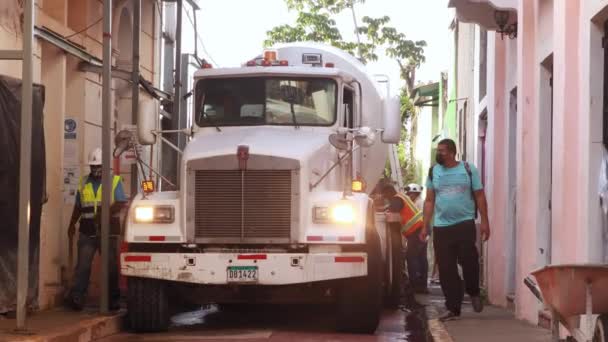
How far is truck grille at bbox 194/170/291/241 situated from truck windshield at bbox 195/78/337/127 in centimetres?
163

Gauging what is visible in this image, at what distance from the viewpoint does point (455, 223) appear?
41.2 ft

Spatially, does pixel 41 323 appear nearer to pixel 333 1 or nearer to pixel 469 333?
pixel 469 333

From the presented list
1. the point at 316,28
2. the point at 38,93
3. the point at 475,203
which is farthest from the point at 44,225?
the point at 316,28

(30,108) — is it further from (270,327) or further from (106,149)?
(270,327)

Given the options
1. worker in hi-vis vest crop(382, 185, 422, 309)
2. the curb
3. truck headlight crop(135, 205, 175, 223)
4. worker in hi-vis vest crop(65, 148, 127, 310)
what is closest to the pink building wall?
the curb

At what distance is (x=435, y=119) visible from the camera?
42.8 meters

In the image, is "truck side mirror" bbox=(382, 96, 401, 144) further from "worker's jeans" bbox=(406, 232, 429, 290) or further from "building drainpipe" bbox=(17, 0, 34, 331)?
"worker's jeans" bbox=(406, 232, 429, 290)

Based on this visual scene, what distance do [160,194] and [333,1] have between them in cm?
2458

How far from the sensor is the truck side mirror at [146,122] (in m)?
12.7

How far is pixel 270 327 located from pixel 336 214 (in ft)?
5.94

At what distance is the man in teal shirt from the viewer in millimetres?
12547

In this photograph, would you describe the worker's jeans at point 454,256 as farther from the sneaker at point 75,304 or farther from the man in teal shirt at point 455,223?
the sneaker at point 75,304

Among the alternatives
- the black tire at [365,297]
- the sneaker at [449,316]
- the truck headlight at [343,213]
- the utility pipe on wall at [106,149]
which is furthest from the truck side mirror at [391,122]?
the utility pipe on wall at [106,149]

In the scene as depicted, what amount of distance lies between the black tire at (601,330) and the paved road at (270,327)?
16.6ft
